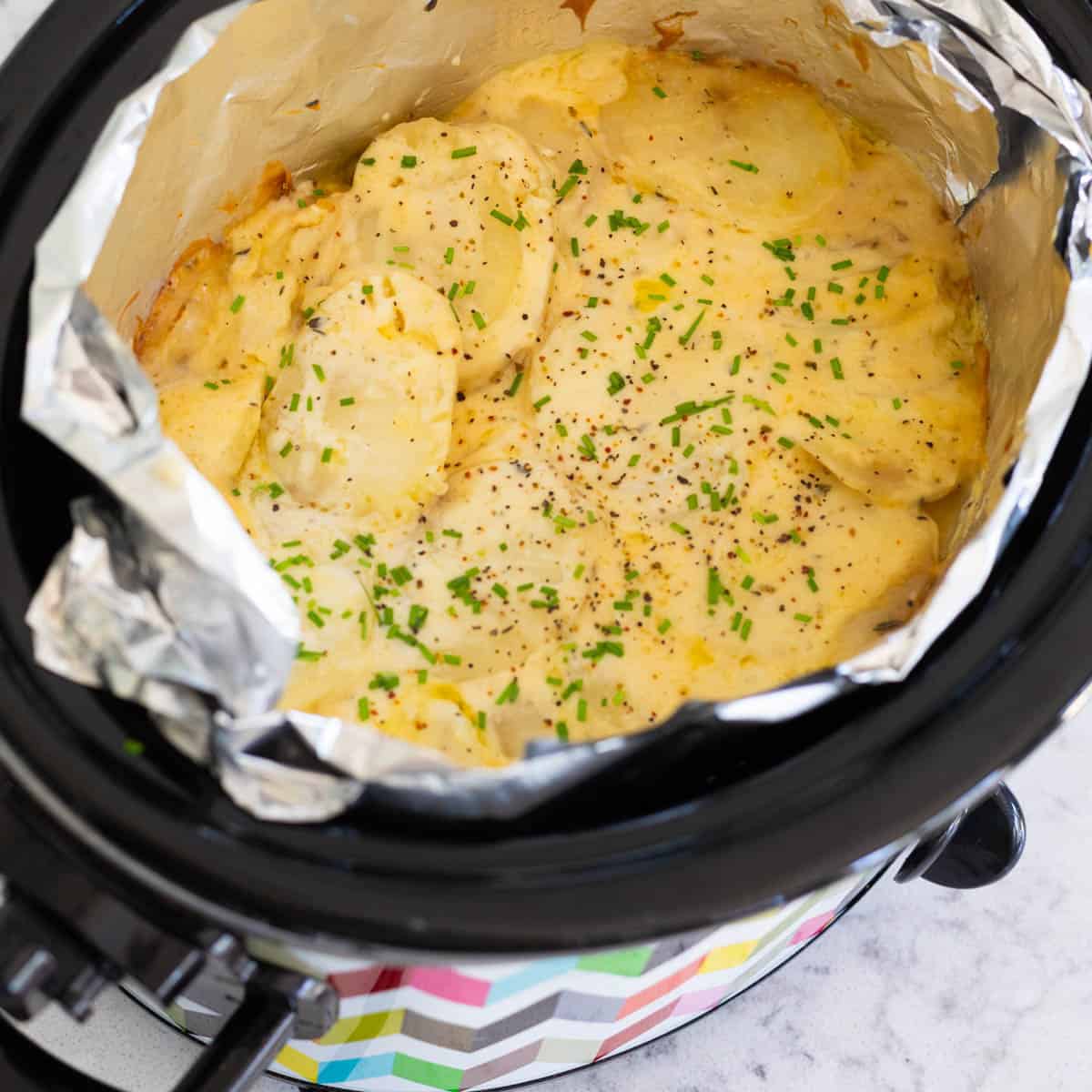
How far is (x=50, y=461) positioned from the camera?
1.00 meters

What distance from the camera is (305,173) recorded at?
1459 millimetres

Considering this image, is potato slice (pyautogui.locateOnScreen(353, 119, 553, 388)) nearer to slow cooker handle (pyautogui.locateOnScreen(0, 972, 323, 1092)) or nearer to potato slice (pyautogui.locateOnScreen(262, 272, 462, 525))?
potato slice (pyautogui.locateOnScreen(262, 272, 462, 525))

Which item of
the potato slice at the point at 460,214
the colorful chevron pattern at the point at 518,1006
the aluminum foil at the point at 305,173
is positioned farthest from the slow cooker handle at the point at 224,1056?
the potato slice at the point at 460,214

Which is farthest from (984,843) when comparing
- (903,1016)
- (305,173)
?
Result: (305,173)

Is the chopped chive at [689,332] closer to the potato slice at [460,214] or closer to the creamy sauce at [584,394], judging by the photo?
the creamy sauce at [584,394]

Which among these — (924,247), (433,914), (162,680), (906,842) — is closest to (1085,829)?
(924,247)

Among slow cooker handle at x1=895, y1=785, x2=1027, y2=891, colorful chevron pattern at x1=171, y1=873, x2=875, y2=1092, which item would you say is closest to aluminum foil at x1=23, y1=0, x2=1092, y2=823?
colorful chevron pattern at x1=171, y1=873, x2=875, y2=1092

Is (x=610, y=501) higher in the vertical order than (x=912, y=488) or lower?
higher

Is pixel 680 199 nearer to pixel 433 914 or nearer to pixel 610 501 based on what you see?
pixel 610 501

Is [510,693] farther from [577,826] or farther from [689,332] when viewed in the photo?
[689,332]

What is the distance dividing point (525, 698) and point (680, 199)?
0.59m

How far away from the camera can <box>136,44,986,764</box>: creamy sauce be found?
1.24m

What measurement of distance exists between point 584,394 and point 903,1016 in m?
0.78

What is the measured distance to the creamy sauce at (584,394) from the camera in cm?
124
